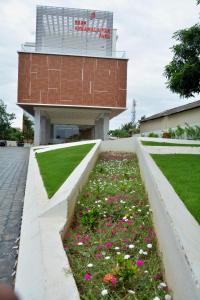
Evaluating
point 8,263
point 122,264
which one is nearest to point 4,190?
point 8,263

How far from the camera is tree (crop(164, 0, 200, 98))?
13.5m

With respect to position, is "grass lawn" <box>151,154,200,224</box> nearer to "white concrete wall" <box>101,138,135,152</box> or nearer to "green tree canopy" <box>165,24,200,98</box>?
"green tree canopy" <box>165,24,200,98</box>

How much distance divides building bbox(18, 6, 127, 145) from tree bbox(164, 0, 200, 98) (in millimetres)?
22171

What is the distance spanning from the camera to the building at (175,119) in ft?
90.7

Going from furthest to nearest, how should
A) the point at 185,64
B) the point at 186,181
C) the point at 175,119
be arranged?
the point at 175,119
the point at 185,64
the point at 186,181

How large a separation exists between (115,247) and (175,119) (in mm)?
29239

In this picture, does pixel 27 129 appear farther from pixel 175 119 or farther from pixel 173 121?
pixel 175 119

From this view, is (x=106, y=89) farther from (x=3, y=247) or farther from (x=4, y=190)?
(x=3, y=247)

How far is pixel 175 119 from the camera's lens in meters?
32.2

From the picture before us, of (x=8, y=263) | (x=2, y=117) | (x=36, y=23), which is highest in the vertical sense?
(x=36, y=23)

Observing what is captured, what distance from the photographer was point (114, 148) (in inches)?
647

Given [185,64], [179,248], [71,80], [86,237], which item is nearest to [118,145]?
[185,64]

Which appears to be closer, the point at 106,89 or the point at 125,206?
the point at 125,206

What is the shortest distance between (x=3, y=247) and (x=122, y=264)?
224 centimetres
